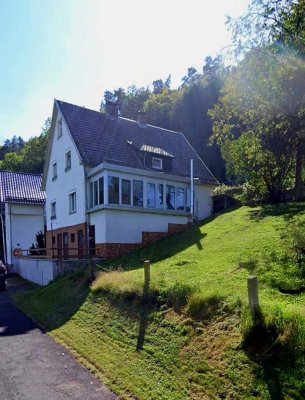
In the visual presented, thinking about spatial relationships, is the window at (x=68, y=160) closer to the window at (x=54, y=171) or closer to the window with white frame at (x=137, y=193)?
the window at (x=54, y=171)

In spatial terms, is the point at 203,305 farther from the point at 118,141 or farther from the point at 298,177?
the point at 298,177

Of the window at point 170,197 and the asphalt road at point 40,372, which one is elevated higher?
the window at point 170,197

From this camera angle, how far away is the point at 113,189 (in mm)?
19484

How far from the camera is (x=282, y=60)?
10797 mm

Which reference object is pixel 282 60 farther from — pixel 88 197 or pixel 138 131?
pixel 138 131

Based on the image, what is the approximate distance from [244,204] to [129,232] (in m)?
9.91

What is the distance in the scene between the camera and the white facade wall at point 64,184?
21.8 metres

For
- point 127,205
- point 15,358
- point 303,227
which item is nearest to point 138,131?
point 127,205

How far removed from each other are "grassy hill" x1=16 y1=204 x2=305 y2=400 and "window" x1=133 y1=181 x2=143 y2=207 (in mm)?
7311

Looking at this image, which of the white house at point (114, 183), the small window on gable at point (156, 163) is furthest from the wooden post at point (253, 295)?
the small window on gable at point (156, 163)

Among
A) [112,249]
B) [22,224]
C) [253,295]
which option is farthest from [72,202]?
[253,295]

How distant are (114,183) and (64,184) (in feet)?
20.7

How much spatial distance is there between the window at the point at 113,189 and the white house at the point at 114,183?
51mm

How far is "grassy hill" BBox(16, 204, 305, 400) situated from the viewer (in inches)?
203
